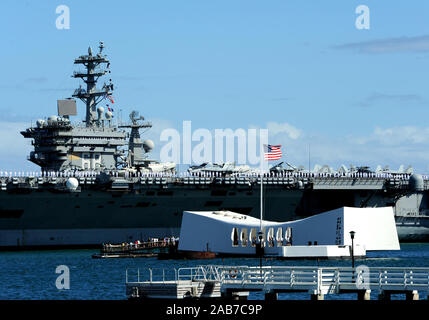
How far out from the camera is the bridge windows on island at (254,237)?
56625 millimetres

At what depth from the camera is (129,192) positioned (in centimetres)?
6744

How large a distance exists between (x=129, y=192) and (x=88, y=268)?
17.3 meters

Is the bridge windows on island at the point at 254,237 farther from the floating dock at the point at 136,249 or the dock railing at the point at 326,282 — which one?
the dock railing at the point at 326,282

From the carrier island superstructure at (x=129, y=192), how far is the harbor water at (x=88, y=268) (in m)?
2.36

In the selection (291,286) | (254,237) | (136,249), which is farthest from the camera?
(136,249)

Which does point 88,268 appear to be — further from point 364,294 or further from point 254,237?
point 364,294

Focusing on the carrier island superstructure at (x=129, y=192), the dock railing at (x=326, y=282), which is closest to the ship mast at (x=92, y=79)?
the carrier island superstructure at (x=129, y=192)

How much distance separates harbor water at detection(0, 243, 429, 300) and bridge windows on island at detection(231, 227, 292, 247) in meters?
1.63

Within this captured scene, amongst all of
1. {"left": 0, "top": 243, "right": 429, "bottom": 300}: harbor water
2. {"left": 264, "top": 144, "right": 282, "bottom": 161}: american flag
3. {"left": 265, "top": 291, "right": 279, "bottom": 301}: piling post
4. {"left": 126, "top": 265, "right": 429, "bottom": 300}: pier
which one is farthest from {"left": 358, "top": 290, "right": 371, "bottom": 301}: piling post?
{"left": 264, "top": 144, "right": 282, "bottom": 161}: american flag

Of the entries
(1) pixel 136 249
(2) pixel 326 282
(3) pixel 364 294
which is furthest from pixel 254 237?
(3) pixel 364 294

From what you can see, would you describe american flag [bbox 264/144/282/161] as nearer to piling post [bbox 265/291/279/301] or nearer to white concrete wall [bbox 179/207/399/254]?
white concrete wall [bbox 179/207/399/254]

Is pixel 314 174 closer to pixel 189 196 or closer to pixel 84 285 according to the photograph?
pixel 189 196
